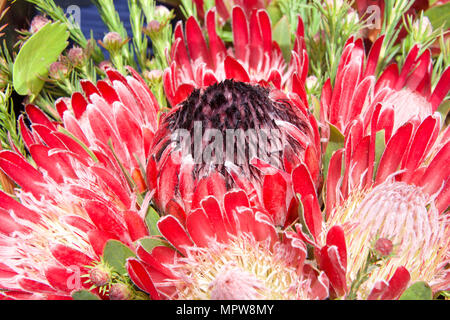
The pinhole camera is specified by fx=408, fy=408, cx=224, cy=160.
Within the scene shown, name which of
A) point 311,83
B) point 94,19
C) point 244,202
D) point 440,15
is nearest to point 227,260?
point 244,202

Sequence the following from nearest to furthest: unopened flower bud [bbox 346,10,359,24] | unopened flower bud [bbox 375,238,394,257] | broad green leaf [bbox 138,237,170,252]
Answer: unopened flower bud [bbox 375,238,394,257] < broad green leaf [bbox 138,237,170,252] < unopened flower bud [bbox 346,10,359,24]

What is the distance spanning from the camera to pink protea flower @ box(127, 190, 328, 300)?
57 cm

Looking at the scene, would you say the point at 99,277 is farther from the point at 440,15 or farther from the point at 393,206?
the point at 440,15

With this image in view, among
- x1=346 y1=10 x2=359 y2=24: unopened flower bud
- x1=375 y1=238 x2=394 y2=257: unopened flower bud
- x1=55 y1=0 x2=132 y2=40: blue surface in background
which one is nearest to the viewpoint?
x1=375 y1=238 x2=394 y2=257: unopened flower bud

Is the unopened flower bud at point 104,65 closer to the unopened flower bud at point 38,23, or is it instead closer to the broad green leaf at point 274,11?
the unopened flower bud at point 38,23

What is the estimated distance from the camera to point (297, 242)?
546 mm

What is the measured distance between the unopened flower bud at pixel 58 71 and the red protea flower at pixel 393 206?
2.05 ft

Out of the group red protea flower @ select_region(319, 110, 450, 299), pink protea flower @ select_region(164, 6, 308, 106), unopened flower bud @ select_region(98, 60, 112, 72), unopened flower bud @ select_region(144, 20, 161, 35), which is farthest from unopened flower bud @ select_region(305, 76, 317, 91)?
unopened flower bud @ select_region(98, 60, 112, 72)

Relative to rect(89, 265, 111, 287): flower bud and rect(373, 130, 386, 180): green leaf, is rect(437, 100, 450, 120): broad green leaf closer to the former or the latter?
rect(373, 130, 386, 180): green leaf

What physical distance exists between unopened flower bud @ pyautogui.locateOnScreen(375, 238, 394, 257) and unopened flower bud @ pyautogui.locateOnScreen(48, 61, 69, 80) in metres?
0.74

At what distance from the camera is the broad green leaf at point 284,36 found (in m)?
0.95

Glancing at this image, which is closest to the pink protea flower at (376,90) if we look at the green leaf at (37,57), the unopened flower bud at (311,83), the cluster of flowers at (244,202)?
the cluster of flowers at (244,202)

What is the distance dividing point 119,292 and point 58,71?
546 mm

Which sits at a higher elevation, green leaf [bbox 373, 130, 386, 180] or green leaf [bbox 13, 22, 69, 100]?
green leaf [bbox 13, 22, 69, 100]
